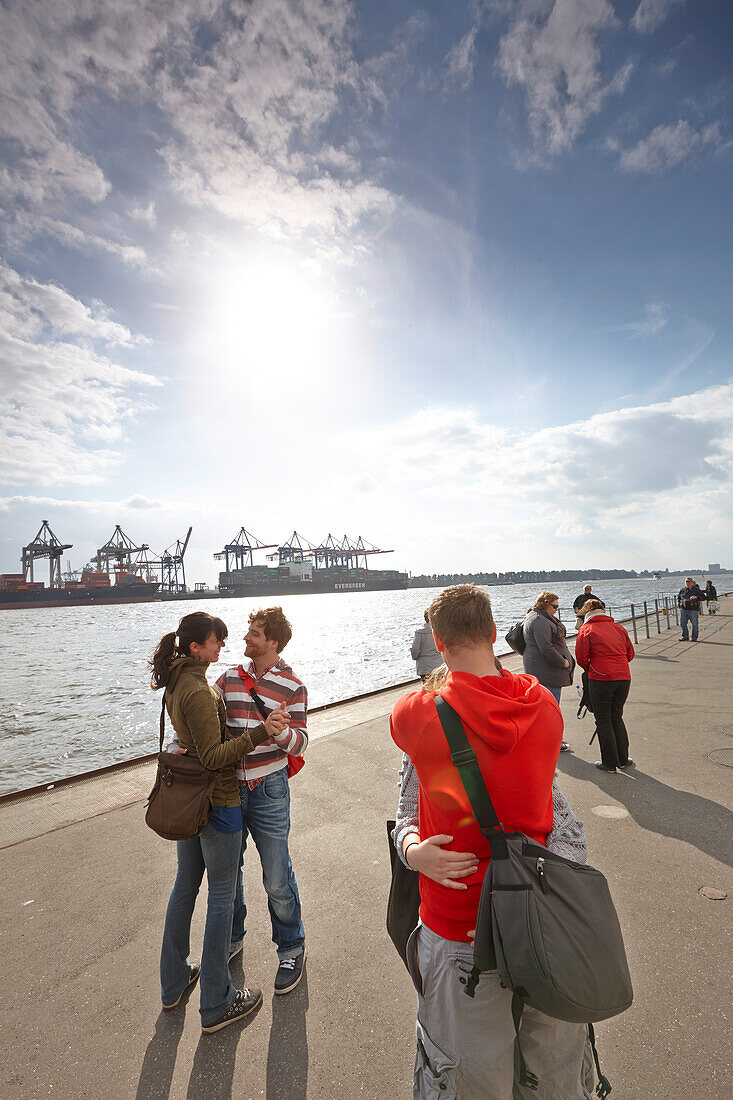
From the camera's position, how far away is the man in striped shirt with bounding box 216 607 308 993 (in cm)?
254

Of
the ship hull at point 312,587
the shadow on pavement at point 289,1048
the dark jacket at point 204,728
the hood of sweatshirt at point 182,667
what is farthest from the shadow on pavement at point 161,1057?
the ship hull at point 312,587

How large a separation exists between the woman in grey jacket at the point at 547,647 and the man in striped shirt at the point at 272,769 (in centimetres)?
347

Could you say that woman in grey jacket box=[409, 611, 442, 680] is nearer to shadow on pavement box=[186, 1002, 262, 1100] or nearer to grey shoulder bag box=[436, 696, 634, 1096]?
shadow on pavement box=[186, 1002, 262, 1100]

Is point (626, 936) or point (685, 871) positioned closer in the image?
point (626, 936)

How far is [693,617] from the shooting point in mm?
12781

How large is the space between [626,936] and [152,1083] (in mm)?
2325

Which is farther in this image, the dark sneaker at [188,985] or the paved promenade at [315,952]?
the dark sneaker at [188,985]

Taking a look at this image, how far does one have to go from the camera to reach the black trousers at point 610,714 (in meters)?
5.06

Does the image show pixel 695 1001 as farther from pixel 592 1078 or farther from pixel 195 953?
pixel 195 953

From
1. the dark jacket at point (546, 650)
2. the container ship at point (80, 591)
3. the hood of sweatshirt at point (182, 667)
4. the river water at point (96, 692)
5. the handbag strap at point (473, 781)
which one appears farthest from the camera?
the container ship at point (80, 591)

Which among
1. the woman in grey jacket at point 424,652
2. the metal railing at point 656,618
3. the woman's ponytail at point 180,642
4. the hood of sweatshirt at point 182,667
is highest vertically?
the woman's ponytail at point 180,642

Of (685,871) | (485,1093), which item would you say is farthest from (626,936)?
(485,1093)

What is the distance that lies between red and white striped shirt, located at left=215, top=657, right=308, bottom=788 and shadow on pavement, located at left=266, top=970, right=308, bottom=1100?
3.26 ft

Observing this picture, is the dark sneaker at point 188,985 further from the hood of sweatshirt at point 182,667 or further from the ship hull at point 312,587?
the ship hull at point 312,587
